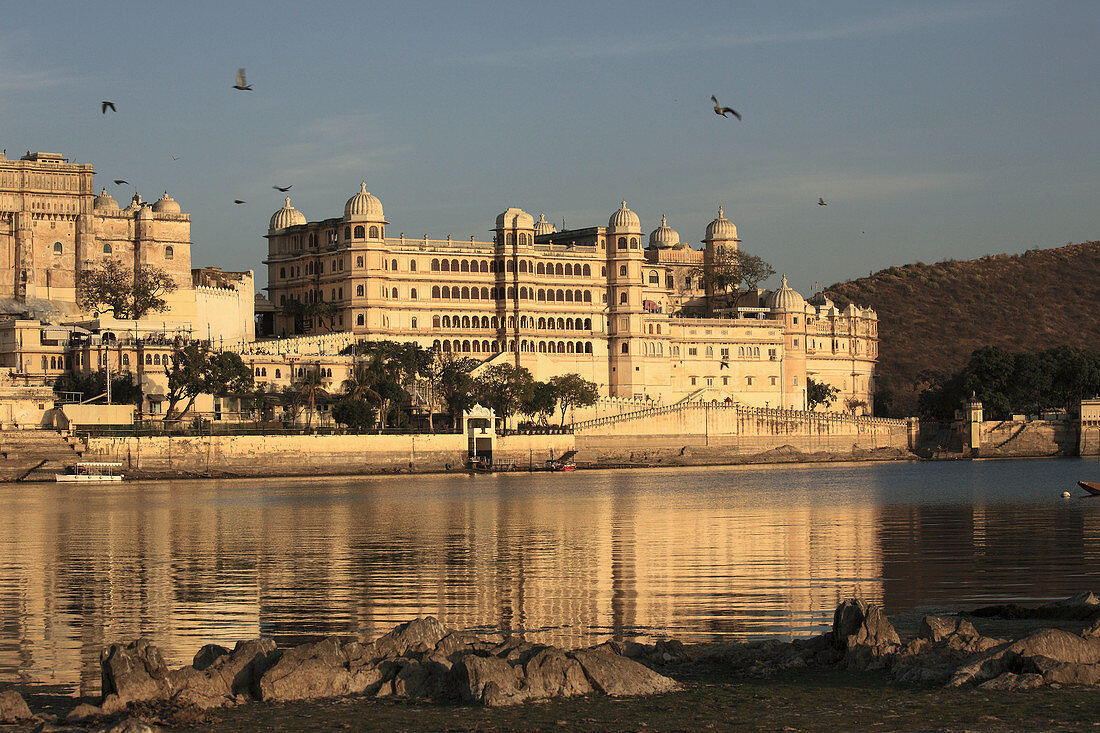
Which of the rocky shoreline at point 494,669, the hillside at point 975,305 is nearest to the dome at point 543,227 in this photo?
the hillside at point 975,305

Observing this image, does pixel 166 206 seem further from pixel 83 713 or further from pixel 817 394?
pixel 83 713

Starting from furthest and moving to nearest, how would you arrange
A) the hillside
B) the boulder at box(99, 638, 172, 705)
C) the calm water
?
the hillside, the calm water, the boulder at box(99, 638, 172, 705)

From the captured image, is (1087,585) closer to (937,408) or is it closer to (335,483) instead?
(335,483)

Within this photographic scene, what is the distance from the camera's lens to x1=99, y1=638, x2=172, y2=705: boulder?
47.6 ft

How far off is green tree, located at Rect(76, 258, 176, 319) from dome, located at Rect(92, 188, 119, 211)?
3.43 m

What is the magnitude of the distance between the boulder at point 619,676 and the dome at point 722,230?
368 feet

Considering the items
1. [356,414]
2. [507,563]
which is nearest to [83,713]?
[507,563]

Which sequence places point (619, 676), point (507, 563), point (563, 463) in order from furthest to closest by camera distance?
point (563, 463) → point (507, 563) → point (619, 676)

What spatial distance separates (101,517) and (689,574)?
2456 cm

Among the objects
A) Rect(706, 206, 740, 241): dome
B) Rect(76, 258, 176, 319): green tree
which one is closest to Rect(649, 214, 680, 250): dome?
Rect(706, 206, 740, 241): dome

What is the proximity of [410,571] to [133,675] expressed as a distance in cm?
1376

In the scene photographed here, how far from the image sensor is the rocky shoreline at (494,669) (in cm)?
1455

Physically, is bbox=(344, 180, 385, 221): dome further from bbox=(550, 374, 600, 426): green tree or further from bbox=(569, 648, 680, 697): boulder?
bbox=(569, 648, 680, 697): boulder

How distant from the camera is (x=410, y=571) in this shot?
92.6 ft
